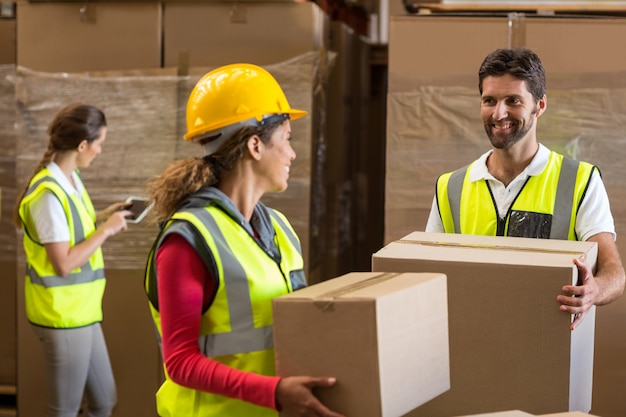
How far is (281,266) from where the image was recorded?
2178 millimetres

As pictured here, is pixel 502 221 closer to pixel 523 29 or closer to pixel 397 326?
pixel 397 326

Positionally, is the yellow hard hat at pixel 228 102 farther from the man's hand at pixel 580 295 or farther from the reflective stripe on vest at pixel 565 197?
the reflective stripe on vest at pixel 565 197

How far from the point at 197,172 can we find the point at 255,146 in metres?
0.15

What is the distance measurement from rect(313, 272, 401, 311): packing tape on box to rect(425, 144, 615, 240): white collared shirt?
0.79m

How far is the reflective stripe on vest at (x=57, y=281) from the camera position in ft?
12.5

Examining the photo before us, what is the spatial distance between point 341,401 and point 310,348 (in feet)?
0.40

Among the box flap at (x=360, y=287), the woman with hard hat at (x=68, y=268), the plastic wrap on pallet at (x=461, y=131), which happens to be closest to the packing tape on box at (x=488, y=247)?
the box flap at (x=360, y=287)

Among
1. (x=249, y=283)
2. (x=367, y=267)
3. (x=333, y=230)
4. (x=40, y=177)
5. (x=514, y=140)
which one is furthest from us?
(x=367, y=267)

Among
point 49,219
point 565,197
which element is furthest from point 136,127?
point 565,197

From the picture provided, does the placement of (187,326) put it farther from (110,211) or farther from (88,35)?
(88,35)

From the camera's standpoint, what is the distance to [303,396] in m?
1.87

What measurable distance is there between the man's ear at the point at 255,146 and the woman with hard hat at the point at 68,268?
1.80m

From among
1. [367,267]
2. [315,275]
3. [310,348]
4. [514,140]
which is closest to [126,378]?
[315,275]

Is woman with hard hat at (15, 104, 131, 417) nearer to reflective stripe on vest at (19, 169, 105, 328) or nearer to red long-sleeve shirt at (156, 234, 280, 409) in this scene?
reflective stripe on vest at (19, 169, 105, 328)
